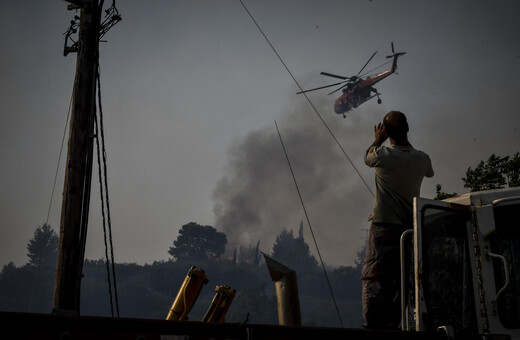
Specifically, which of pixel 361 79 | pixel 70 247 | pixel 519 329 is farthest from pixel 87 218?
pixel 361 79

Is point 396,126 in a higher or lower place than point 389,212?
higher

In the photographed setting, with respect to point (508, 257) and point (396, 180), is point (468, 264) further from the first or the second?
point (396, 180)

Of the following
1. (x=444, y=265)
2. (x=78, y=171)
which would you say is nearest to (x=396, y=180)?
(x=444, y=265)

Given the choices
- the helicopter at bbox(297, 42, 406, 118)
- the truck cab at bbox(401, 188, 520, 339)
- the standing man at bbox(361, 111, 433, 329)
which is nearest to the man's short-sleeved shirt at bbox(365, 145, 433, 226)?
the standing man at bbox(361, 111, 433, 329)

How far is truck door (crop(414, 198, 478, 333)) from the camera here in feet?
13.0

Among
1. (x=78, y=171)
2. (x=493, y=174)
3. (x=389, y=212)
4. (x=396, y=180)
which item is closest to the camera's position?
(x=389, y=212)

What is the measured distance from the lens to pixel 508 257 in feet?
13.4

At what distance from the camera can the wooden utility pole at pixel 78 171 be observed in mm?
8516

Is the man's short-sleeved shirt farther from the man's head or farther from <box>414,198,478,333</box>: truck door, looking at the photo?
<box>414,198,478,333</box>: truck door

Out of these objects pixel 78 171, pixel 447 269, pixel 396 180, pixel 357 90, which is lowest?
pixel 447 269

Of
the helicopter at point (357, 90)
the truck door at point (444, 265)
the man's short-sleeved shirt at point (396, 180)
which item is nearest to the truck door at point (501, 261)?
the truck door at point (444, 265)

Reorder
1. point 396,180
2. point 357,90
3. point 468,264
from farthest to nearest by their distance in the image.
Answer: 1. point 357,90
2. point 396,180
3. point 468,264

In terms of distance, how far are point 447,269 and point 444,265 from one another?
1.4 inches

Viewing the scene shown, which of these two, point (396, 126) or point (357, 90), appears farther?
point (357, 90)
